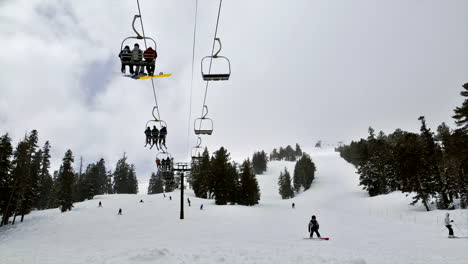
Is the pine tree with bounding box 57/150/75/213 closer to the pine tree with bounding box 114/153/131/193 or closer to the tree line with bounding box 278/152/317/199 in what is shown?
the pine tree with bounding box 114/153/131/193

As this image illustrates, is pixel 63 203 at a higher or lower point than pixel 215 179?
lower

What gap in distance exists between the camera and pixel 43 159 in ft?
254

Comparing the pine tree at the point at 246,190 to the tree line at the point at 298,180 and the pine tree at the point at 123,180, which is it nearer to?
the tree line at the point at 298,180

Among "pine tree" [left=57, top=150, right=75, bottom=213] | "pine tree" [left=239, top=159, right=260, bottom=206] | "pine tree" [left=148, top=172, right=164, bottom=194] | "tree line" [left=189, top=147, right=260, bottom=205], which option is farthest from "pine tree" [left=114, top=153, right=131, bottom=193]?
"pine tree" [left=239, top=159, right=260, bottom=206]

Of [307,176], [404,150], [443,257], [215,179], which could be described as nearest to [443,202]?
[404,150]

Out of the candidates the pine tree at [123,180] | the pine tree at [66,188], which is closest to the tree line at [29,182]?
the pine tree at [66,188]

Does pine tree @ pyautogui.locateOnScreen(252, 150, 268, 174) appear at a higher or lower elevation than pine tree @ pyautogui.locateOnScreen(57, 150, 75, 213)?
higher

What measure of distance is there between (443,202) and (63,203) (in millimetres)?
64067

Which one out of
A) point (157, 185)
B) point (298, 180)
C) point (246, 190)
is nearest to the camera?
point (246, 190)

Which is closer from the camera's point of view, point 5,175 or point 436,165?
point 436,165

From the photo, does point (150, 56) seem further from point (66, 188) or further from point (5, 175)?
point (66, 188)

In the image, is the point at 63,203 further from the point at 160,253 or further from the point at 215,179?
the point at 160,253

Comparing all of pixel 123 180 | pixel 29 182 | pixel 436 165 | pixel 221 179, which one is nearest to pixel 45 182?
pixel 123 180

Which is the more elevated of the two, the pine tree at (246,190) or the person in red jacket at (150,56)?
the person in red jacket at (150,56)
